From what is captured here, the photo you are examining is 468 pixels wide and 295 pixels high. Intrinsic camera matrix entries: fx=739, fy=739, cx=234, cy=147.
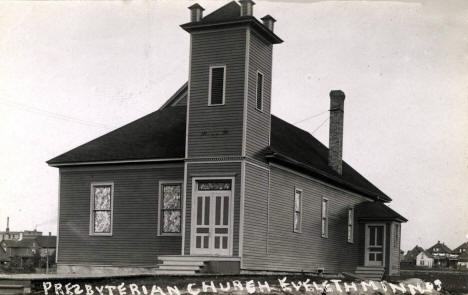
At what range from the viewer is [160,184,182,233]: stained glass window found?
88.2 ft

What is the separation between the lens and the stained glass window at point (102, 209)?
28125 mm

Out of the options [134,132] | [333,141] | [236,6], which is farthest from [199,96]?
[333,141]

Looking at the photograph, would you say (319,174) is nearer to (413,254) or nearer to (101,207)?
(101,207)

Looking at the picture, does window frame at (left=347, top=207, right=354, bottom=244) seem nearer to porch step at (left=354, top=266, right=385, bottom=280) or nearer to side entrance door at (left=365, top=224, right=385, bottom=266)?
side entrance door at (left=365, top=224, right=385, bottom=266)

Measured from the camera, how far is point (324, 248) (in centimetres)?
3266

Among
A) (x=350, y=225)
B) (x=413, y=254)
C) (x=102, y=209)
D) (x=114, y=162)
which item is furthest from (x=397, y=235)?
(x=413, y=254)

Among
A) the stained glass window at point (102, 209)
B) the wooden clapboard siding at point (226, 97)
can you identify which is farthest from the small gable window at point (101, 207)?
the wooden clapboard siding at point (226, 97)

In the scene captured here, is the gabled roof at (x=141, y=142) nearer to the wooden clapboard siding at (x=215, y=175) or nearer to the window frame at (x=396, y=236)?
the wooden clapboard siding at (x=215, y=175)

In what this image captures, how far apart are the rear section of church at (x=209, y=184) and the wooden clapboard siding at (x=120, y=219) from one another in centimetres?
4

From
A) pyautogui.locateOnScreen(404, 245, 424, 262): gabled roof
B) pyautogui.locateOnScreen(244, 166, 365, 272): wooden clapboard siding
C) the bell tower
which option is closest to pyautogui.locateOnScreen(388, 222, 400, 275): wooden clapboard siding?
pyautogui.locateOnScreen(244, 166, 365, 272): wooden clapboard siding

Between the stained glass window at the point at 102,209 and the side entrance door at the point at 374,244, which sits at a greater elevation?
the stained glass window at the point at 102,209

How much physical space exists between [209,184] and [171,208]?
2772 mm

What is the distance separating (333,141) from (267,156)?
1051cm

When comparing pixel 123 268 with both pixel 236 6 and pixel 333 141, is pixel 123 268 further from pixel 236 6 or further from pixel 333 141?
pixel 333 141
